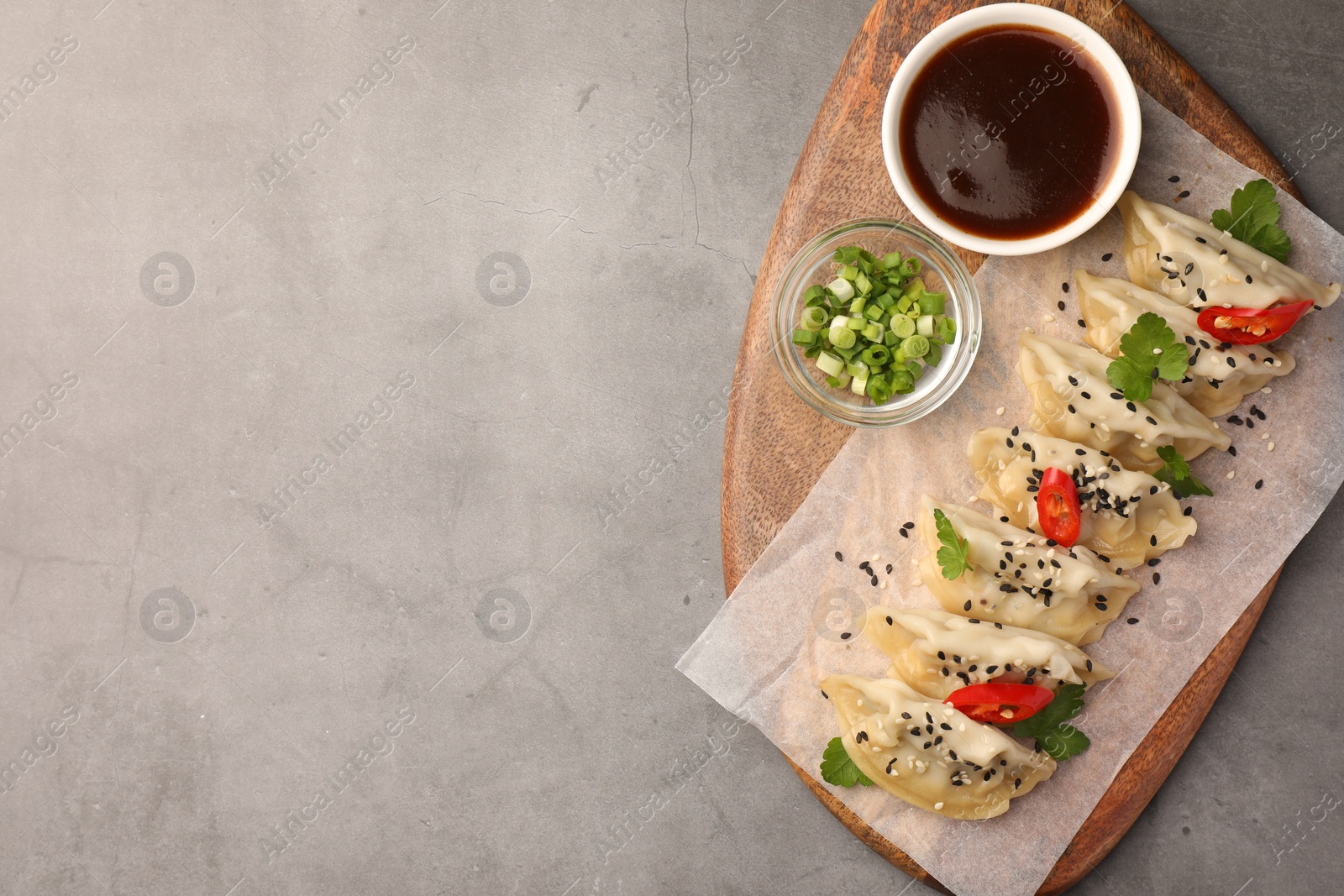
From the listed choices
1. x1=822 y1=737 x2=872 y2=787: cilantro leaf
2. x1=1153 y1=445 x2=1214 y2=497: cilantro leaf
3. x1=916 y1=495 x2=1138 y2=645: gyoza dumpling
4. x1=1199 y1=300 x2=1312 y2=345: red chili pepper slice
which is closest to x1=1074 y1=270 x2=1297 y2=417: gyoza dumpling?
x1=1199 y1=300 x2=1312 y2=345: red chili pepper slice

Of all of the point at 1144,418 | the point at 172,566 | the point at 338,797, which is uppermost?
the point at 1144,418

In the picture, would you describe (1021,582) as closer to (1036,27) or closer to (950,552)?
(950,552)

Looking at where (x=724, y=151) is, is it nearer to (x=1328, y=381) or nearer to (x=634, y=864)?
(x=1328, y=381)

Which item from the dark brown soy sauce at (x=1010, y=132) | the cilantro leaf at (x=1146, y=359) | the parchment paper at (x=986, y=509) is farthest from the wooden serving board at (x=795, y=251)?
the cilantro leaf at (x=1146, y=359)

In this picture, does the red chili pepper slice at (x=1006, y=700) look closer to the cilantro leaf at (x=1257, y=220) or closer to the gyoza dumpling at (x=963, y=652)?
the gyoza dumpling at (x=963, y=652)

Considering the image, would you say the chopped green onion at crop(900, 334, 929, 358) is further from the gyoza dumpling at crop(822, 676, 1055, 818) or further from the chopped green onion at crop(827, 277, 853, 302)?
the gyoza dumpling at crop(822, 676, 1055, 818)

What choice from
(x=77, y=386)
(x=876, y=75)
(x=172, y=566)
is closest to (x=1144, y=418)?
(x=876, y=75)
